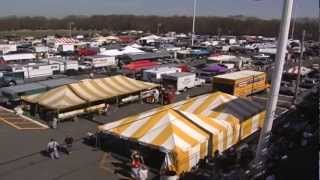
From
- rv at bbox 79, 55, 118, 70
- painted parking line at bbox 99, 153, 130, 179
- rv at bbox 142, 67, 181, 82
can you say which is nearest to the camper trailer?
rv at bbox 142, 67, 181, 82

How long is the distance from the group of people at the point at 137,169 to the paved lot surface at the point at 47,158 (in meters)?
0.94

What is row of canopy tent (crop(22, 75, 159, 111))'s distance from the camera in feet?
86.7

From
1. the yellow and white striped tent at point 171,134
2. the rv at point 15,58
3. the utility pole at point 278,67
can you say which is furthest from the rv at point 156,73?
the utility pole at point 278,67

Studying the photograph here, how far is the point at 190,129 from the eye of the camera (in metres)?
19.3

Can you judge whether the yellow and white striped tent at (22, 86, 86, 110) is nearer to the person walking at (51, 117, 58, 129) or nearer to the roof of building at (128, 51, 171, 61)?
the person walking at (51, 117, 58, 129)

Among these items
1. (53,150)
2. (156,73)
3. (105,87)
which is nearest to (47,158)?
(53,150)

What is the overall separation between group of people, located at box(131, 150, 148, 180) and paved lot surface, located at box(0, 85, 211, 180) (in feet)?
3.09

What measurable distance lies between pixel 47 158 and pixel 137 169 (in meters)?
5.36

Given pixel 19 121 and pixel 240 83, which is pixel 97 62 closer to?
pixel 240 83

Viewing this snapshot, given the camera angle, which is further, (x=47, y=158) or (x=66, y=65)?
(x=66, y=65)

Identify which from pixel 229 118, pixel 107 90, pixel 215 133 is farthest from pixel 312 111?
pixel 107 90

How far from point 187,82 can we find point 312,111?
44.8 ft

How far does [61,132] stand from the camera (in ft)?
78.9

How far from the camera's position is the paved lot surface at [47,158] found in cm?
1761
